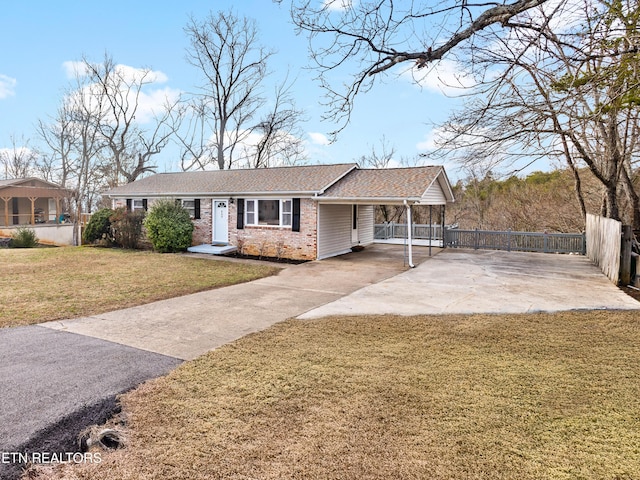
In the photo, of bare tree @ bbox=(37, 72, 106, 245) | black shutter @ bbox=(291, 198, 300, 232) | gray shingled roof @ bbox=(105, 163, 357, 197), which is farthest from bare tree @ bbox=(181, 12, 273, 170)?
black shutter @ bbox=(291, 198, 300, 232)

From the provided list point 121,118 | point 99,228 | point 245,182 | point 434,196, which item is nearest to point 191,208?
point 245,182

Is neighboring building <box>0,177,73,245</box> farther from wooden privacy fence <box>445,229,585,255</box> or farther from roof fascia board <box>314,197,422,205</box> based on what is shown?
wooden privacy fence <box>445,229,585,255</box>

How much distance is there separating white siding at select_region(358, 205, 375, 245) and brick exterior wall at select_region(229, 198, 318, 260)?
415 cm

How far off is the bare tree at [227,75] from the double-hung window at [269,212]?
14690mm

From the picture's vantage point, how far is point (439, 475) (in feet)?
8.50

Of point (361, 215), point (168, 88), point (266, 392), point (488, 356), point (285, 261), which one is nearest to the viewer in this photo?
point (266, 392)

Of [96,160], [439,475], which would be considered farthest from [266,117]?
[439,475]

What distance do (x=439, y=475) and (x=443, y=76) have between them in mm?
5027

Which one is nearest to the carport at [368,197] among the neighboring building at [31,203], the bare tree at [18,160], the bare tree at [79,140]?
the neighboring building at [31,203]

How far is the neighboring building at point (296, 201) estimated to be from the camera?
44.9 feet

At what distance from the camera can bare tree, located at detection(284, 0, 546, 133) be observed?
4.88 meters

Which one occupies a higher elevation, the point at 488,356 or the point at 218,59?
the point at 218,59

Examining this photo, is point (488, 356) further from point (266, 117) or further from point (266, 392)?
point (266, 117)

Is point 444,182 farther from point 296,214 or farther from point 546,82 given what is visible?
point 546,82
